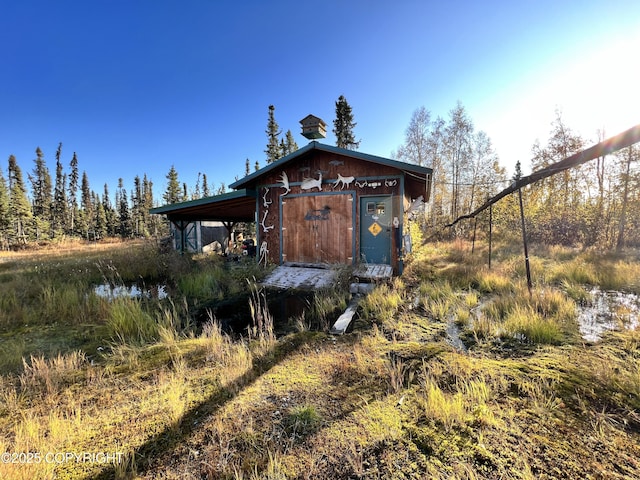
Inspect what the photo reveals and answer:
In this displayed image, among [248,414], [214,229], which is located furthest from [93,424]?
[214,229]

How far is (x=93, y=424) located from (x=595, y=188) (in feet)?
80.6

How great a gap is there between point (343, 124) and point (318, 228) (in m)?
19.9

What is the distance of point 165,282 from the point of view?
26.2 ft

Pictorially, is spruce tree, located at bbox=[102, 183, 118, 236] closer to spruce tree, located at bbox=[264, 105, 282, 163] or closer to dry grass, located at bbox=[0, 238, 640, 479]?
spruce tree, located at bbox=[264, 105, 282, 163]

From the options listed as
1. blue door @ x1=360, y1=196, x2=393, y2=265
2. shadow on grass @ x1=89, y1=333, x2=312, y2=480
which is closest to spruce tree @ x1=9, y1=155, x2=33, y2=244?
blue door @ x1=360, y1=196, x2=393, y2=265

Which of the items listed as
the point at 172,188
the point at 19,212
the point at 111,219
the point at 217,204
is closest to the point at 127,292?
the point at 217,204

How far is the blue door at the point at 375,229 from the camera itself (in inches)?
310

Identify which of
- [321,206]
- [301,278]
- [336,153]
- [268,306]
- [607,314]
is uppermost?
[336,153]

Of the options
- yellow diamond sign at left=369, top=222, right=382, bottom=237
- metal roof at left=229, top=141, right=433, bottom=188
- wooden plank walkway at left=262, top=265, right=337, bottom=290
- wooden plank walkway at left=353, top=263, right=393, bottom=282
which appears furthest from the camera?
yellow diamond sign at left=369, top=222, right=382, bottom=237

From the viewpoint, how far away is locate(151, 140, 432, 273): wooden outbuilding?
Result: 25.5 feet

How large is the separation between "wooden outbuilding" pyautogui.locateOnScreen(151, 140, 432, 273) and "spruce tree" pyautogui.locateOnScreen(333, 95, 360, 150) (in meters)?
17.8

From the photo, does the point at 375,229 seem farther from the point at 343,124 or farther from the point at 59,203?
the point at 59,203

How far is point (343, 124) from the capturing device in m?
25.3

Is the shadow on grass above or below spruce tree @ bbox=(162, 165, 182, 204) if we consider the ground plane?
below
